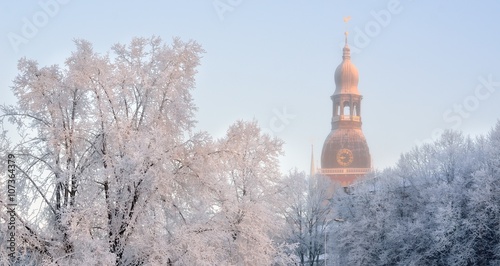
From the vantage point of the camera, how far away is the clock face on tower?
11112 centimetres

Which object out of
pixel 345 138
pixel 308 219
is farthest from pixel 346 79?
pixel 308 219

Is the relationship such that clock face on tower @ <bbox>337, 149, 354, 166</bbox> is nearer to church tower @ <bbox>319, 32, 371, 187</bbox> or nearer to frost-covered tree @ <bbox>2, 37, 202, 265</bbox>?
church tower @ <bbox>319, 32, 371, 187</bbox>

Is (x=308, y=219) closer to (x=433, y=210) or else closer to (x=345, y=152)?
(x=433, y=210)

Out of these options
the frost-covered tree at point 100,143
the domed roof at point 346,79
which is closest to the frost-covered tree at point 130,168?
the frost-covered tree at point 100,143

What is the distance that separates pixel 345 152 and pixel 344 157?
871 mm

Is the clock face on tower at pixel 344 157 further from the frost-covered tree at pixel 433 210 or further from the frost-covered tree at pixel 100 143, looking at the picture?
the frost-covered tree at pixel 100 143

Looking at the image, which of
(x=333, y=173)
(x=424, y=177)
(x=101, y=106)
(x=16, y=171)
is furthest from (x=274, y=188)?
(x=333, y=173)

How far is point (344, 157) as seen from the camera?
112 metres

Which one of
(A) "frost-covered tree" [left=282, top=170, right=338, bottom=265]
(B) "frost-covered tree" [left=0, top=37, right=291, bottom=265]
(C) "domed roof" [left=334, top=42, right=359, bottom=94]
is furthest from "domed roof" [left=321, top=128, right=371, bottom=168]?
(B) "frost-covered tree" [left=0, top=37, right=291, bottom=265]

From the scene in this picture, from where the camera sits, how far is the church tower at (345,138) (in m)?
111

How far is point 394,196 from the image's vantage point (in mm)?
44875

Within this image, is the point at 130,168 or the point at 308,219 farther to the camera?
the point at 308,219

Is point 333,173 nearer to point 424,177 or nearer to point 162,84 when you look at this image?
point 424,177

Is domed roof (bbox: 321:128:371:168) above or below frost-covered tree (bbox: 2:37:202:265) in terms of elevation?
above
